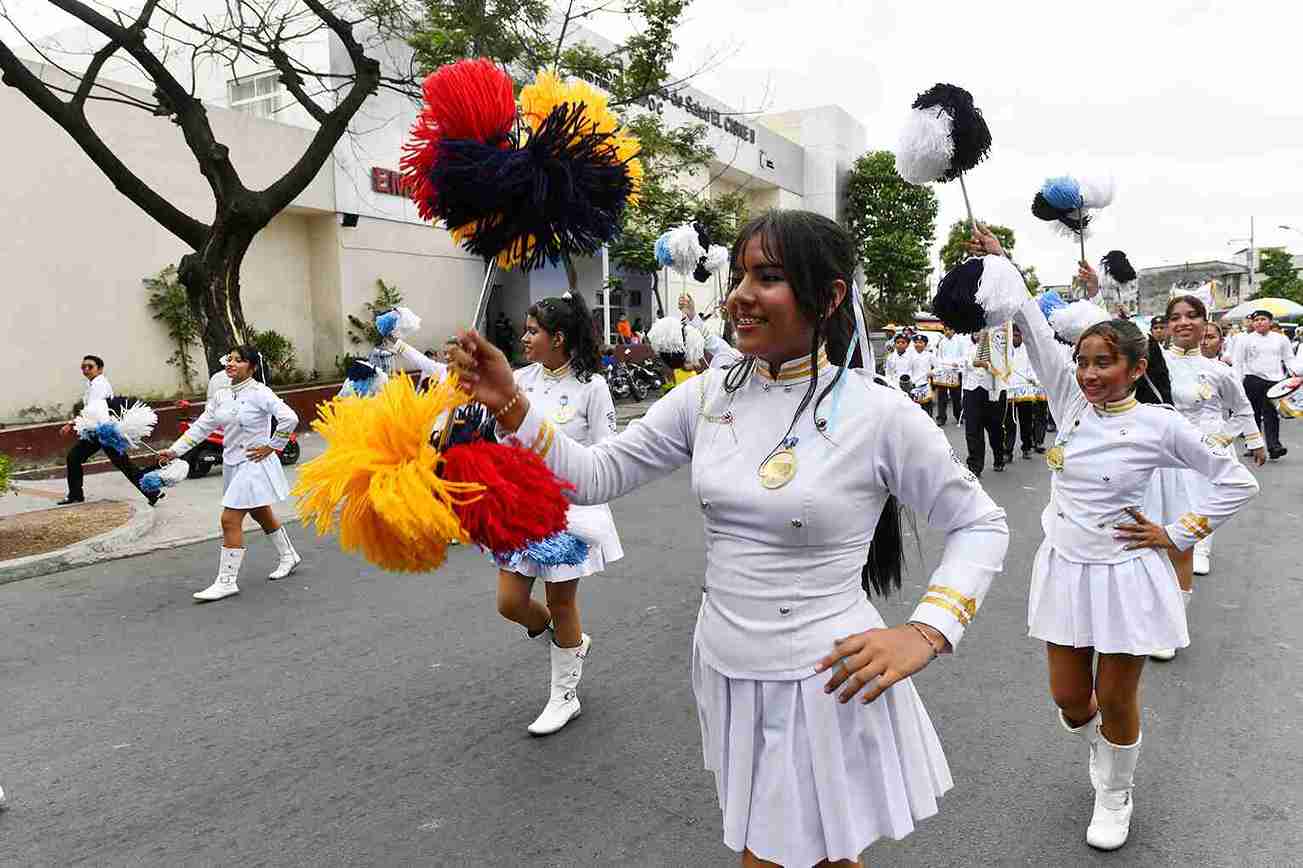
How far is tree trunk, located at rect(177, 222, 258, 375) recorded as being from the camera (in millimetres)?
10328

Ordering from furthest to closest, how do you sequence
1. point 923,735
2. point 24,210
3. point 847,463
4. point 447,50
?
point 24,210
point 447,50
point 923,735
point 847,463

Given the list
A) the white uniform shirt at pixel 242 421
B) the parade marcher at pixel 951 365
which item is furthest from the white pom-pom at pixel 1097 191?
the parade marcher at pixel 951 365

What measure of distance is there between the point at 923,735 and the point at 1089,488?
162 cm

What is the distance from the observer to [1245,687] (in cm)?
420

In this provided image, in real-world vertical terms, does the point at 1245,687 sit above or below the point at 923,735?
below

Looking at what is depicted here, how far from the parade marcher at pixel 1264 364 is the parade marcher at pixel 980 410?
361 centimetres

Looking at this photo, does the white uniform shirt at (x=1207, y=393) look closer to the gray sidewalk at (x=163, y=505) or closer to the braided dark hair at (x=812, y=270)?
the braided dark hair at (x=812, y=270)

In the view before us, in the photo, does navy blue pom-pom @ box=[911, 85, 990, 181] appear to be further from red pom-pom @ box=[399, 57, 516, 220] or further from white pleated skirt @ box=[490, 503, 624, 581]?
white pleated skirt @ box=[490, 503, 624, 581]

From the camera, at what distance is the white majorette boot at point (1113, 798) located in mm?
2883

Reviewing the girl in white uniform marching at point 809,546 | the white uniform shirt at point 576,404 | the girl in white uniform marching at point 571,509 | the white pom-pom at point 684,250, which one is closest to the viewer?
the girl in white uniform marching at point 809,546

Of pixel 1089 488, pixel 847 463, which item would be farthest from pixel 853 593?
pixel 1089 488

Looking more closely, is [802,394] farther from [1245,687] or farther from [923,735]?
[1245,687]

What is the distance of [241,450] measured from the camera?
6.25 m

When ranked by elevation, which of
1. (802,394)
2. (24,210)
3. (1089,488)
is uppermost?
(24,210)
